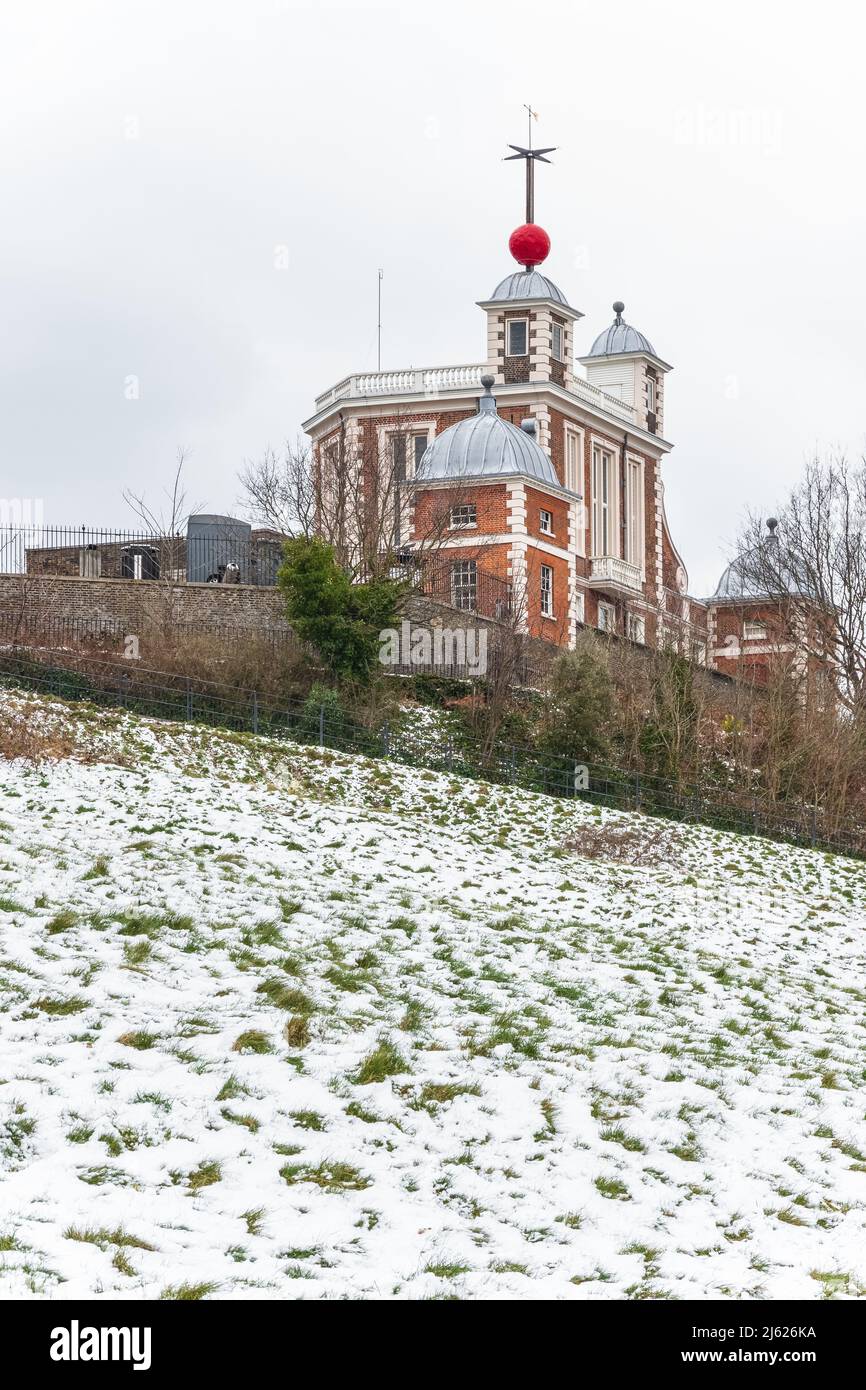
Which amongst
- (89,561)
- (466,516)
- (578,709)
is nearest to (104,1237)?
(578,709)

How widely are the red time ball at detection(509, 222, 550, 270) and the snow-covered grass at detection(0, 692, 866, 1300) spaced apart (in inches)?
1585

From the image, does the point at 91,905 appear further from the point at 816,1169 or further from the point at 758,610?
the point at 758,610

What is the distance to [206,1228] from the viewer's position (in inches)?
396

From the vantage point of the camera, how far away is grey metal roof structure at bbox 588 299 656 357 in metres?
66.6

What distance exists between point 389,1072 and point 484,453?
4002 centimetres

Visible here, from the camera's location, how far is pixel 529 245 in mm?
61469

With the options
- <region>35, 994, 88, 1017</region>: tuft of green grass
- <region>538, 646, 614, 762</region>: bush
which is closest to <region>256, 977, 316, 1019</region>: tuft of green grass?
<region>35, 994, 88, 1017</region>: tuft of green grass

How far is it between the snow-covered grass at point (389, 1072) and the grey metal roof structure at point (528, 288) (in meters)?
37.8

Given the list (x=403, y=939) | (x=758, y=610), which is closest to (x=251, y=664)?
(x=403, y=939)

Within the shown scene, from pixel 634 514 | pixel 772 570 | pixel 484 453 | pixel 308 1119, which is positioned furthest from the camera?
pixel 634 514

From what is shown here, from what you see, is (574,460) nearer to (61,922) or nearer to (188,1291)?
(61,922)
